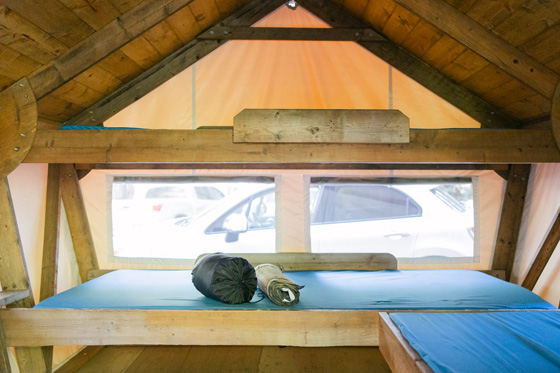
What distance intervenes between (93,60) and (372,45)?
88.4 inches

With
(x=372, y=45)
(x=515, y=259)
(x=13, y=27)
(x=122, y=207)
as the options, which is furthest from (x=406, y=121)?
(x=122, y=207)

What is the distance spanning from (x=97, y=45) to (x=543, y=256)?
370cm

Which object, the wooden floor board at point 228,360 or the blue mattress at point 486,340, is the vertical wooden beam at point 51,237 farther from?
the blue mattress at point 486,340

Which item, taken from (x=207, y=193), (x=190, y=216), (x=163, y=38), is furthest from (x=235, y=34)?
(x=190, y=216)

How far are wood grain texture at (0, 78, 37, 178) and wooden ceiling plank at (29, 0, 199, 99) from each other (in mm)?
78

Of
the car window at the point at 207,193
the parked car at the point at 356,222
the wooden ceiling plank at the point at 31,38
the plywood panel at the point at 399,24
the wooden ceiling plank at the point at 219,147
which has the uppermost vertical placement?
the plywood panel at the point at 399,24

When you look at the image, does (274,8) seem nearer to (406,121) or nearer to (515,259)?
(406,121)

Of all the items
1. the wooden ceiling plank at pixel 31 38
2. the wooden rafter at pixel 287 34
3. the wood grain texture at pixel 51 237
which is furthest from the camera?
the wooden rafter at pixel 287 34

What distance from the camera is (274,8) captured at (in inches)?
137

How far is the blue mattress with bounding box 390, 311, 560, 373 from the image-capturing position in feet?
4.86

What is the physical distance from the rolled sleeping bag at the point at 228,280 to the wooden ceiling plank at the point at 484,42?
205 cm

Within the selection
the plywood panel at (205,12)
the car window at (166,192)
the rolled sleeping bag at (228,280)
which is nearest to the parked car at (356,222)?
the car window at (166,192)

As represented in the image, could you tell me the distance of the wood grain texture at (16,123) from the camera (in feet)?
8.22

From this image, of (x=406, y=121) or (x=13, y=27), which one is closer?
(x=13, y=27)
